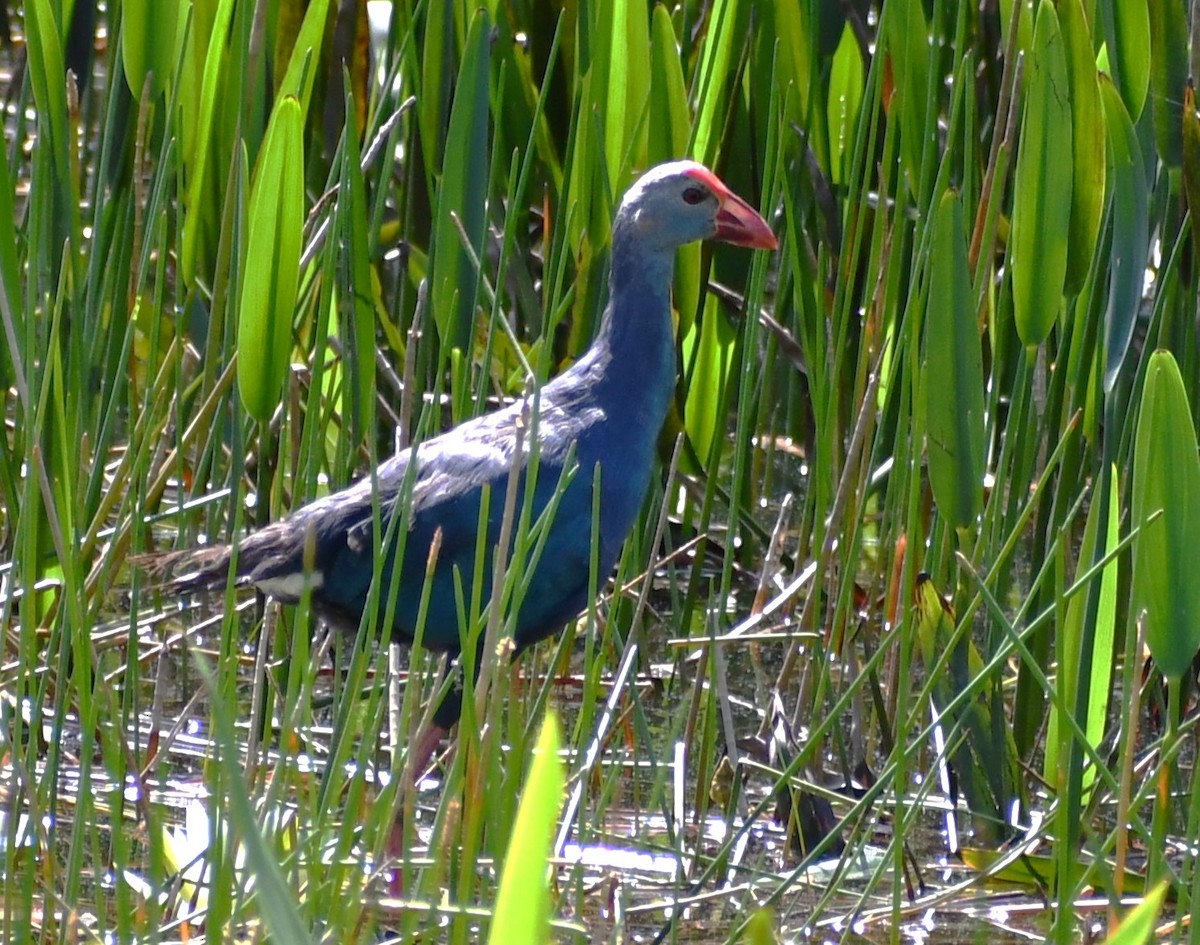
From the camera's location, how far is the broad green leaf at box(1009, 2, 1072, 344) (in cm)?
137

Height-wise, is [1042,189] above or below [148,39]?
below

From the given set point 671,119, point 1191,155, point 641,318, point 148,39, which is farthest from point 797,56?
point 148,39

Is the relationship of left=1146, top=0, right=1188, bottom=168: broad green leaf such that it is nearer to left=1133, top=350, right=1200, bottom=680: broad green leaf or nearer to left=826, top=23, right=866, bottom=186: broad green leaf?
left=826, top=23, right=866, bottom=186: broad green leaf

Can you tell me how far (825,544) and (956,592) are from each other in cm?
14

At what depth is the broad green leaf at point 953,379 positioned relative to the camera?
1319 mm

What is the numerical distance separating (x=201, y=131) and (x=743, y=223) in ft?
1.97

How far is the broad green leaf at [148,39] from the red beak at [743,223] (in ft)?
2.03

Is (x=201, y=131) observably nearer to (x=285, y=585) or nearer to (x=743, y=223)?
(x=285, y=585)

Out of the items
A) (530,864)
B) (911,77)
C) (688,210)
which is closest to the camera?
(530,864)

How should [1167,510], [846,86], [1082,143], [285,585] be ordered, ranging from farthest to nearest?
[846,86], [285,585], [1082,143], [1167,510]

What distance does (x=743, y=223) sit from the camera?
1.87 metres

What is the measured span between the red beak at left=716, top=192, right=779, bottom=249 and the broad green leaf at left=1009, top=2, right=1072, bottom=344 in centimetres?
43

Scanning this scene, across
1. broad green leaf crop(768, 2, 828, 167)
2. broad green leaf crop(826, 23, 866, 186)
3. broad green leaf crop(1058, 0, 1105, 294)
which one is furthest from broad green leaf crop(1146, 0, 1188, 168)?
broad green leaf crop(826, 23, 866, 186)

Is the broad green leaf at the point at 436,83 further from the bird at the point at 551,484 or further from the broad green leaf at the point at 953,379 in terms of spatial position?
the broad green leaf at the point at 953,379
